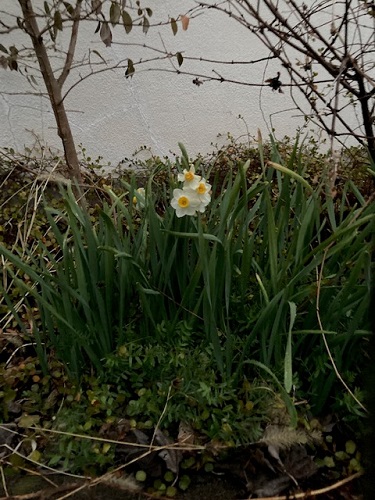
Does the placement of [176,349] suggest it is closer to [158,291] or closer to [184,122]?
[158,291]

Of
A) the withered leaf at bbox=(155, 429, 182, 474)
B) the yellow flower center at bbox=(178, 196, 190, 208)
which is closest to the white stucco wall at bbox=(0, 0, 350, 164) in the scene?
the yellow flower center at bbox=(178, 196, 190, 208)

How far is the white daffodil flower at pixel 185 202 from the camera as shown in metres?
1.41

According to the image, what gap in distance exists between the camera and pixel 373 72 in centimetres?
349

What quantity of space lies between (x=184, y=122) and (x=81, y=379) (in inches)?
83.7

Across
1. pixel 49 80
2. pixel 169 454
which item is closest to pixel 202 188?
pixel 169 454

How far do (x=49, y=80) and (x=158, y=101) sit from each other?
43.7 inches

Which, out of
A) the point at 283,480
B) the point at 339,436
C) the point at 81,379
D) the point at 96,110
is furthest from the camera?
the point at 96,110

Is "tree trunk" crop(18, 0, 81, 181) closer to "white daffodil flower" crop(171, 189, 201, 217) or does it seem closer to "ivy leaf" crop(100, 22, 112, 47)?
"ivy leaf" crop(100, 22, 112, 47)

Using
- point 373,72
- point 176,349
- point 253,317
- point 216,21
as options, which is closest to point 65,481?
point 176,349

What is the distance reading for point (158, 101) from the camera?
10.5 ft

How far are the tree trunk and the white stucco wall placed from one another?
0.65 meters

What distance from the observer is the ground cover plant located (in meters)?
1.31

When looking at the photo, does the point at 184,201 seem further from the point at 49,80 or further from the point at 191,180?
the point at 49,80

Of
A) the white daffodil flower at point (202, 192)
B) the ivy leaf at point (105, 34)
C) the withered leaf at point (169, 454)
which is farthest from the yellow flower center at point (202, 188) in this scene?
the ivy leaf at point (105, 34)
